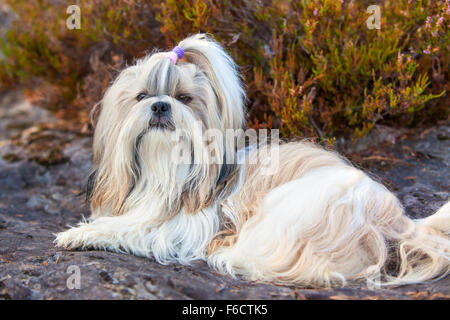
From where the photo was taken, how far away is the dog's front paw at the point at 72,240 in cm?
293

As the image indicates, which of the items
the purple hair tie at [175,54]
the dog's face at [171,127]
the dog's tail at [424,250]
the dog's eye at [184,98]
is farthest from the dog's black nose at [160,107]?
the dog's tail at [424,250]

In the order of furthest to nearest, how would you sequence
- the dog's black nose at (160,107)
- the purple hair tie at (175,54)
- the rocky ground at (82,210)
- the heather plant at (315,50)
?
the heather plant at (315,50) → the purple hair tie at (175,54) → the dog's black nose at (160,107) → the rocky ground at (82,210)

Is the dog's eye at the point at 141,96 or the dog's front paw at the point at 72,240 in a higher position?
the dog's eye at the point at 141,96

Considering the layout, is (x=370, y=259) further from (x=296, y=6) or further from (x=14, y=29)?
(x=14, y=29)

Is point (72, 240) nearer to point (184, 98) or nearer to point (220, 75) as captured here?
point (184, 98)

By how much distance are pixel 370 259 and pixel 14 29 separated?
463cm

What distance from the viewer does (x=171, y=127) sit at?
2887mm

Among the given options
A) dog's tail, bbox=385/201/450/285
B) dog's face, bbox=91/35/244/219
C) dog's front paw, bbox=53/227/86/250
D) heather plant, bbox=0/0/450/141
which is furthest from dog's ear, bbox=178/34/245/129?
dog's tail, bbox=385/201/450/285

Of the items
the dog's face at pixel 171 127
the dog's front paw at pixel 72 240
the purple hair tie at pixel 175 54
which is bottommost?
the dog's front paw at pixel 72 240

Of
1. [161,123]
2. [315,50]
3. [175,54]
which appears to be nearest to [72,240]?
[161,123]

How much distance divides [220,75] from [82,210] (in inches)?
80.4

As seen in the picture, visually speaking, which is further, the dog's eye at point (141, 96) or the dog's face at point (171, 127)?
the dog's eye at point (141, 96)

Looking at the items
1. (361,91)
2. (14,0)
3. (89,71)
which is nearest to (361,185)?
(361,91)

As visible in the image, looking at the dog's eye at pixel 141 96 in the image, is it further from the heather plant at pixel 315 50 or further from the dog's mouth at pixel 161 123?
the heather plant at pixel 315 50
